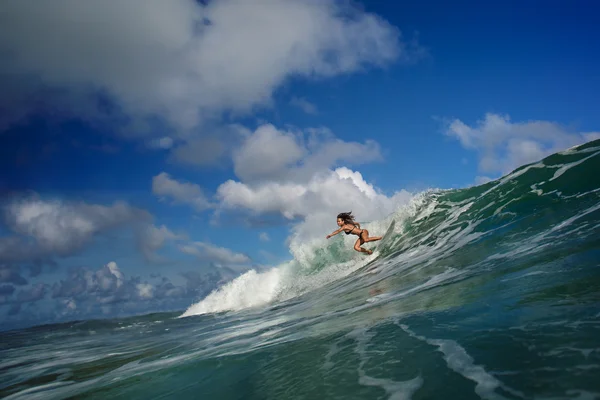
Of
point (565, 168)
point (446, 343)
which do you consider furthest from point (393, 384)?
point (565, 168)

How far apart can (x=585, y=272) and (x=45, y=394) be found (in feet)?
24.2

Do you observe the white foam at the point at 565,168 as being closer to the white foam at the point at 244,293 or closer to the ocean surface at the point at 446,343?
the ocean surface at the point at 446,343

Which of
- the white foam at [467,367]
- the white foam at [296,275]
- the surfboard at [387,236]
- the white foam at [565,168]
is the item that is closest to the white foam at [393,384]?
the white foam at [467,367]

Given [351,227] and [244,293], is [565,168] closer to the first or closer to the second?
[351,227]

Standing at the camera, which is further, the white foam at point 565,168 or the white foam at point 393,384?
the white foam at point 565,168

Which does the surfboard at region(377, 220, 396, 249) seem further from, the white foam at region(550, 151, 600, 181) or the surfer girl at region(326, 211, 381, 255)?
the white foam at region(550, 151, 600, 181)

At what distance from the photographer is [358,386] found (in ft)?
9.13

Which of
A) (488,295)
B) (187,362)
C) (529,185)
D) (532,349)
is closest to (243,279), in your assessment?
(529,185)

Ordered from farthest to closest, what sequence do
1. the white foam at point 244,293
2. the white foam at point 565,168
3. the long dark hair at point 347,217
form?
the white foam at point 244,293, the long dark hair at point 347,217, the white foam at point 565,168

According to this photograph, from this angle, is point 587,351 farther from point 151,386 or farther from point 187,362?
point 187,362

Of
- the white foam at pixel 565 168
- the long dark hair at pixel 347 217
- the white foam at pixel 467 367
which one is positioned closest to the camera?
the white foam at pixel 467 367

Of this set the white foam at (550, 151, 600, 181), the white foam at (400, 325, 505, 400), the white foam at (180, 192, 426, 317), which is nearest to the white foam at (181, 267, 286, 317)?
the white foam at (180, 192, 426, 317)

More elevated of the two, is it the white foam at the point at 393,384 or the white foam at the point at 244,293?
the white foam at the point at 244,293

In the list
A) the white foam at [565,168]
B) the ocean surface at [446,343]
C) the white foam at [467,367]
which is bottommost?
the white foam at [467,367]
